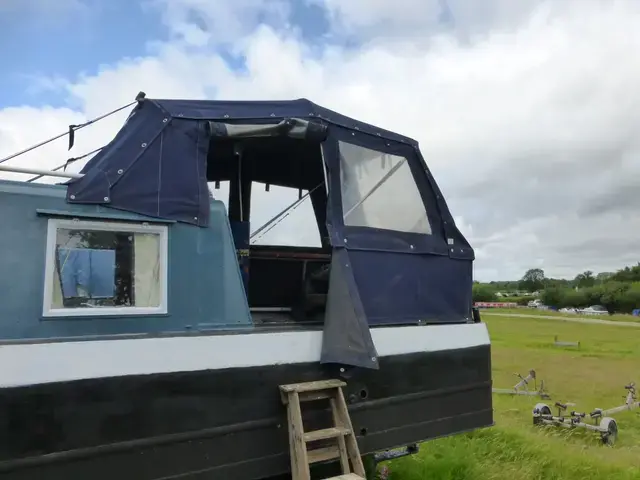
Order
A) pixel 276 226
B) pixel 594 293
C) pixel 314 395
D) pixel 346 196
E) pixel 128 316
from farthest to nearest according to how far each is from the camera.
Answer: pixel 594 293
pixel 276 226
pixel 346 196
pixel 314 395
pixel 128 316

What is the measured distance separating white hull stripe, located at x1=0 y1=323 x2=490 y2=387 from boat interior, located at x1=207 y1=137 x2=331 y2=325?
58.9 inches

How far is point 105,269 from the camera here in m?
3.68

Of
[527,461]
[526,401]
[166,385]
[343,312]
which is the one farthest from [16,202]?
[526,401]

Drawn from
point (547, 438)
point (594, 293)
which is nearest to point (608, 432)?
point (547, 438)

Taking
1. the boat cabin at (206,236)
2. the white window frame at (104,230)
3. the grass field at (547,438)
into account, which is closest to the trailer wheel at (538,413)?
the grass field at (547,438)

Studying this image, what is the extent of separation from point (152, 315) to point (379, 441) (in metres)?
1.95

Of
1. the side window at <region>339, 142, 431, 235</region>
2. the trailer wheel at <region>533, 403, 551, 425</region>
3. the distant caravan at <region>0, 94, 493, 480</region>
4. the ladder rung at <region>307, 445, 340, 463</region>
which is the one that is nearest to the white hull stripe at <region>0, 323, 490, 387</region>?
the distant caravan at <region>0, 94, 493, 480</region>

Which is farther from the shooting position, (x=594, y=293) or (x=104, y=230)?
(x=594, y=293)

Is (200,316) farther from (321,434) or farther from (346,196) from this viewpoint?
(346,196)

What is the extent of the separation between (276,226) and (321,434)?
2.66m

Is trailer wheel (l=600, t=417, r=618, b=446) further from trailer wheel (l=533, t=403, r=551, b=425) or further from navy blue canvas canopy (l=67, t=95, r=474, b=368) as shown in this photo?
navy blue canvas canopy (l=67, t=95, r=474, b=368)

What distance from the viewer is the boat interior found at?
19.1 feet

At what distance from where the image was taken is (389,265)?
4773mm

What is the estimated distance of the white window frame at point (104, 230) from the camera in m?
3.46
